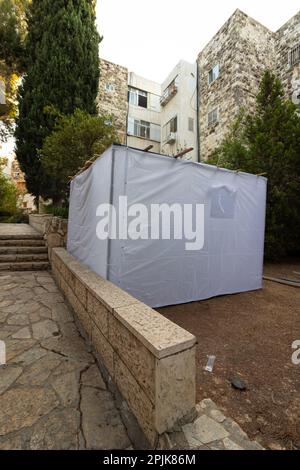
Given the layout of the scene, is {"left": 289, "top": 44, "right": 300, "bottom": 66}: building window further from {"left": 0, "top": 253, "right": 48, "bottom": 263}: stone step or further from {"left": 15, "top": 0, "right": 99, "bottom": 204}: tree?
{"left": 0, "top": 253, "right": 48, "bottom": 263}: stone step

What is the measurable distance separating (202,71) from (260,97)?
Result: 27.8 feet

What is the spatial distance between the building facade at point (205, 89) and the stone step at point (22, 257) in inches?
431

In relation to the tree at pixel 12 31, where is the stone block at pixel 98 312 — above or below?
below

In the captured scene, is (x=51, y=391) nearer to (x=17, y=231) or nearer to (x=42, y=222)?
(x=42, y=222)

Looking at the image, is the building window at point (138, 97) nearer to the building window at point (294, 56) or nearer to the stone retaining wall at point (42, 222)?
the building window at point (294, 56)

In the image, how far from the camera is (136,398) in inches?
53.4

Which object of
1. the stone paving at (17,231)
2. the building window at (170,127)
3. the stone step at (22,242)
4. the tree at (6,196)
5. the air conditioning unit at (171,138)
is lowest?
the stone step at (22,242)

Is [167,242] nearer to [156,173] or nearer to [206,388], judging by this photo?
[156,173]

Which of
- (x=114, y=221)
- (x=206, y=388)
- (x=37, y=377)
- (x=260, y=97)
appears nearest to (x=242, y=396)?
(x=206, y=388)

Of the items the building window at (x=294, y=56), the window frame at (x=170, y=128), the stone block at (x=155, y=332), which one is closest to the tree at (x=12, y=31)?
the window frame at (x=170, y=128)

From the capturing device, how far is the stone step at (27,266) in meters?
5.32

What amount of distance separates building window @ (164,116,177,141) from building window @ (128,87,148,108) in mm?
2930

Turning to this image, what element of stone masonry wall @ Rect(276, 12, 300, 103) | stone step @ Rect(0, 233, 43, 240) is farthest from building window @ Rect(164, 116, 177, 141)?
stone step @ Rect(0, 233, 43, 240)

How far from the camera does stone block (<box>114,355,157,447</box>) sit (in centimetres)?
121
